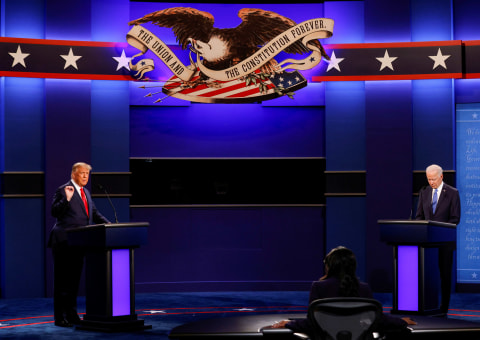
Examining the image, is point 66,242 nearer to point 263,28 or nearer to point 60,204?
point 60,204

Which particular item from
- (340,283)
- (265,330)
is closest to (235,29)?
(340,283)

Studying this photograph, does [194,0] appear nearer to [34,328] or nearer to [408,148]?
[408,148]

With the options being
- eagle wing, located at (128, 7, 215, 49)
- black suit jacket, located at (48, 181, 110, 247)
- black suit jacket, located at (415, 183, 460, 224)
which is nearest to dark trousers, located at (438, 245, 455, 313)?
black suit jacket, located at (415, 183, 460, 224)

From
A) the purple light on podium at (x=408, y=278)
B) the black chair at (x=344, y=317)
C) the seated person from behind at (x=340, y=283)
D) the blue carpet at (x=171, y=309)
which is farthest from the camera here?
the purple light on podium at (x=408, y=278)

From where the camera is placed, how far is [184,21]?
9180 mm

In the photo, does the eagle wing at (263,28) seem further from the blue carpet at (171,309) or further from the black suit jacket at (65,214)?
the black suit jacket at (65,214)

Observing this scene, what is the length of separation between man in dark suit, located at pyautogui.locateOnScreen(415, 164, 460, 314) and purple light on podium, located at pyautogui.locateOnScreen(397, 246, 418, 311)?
0.41m

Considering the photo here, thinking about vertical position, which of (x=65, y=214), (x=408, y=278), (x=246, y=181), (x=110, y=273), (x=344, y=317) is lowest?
(x=408, y=278)

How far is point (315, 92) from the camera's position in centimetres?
945

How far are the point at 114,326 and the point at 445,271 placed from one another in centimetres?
335

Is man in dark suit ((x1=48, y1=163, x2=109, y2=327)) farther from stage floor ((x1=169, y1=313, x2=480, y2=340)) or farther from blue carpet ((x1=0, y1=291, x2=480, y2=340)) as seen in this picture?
stage floor ((x1=169, y1=313, x2=480, y2=340))

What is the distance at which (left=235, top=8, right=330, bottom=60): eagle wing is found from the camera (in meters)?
9.14

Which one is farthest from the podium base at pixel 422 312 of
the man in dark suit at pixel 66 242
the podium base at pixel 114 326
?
the man in dark suit at pixel 66 242

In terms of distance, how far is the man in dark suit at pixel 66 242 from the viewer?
6.84m
